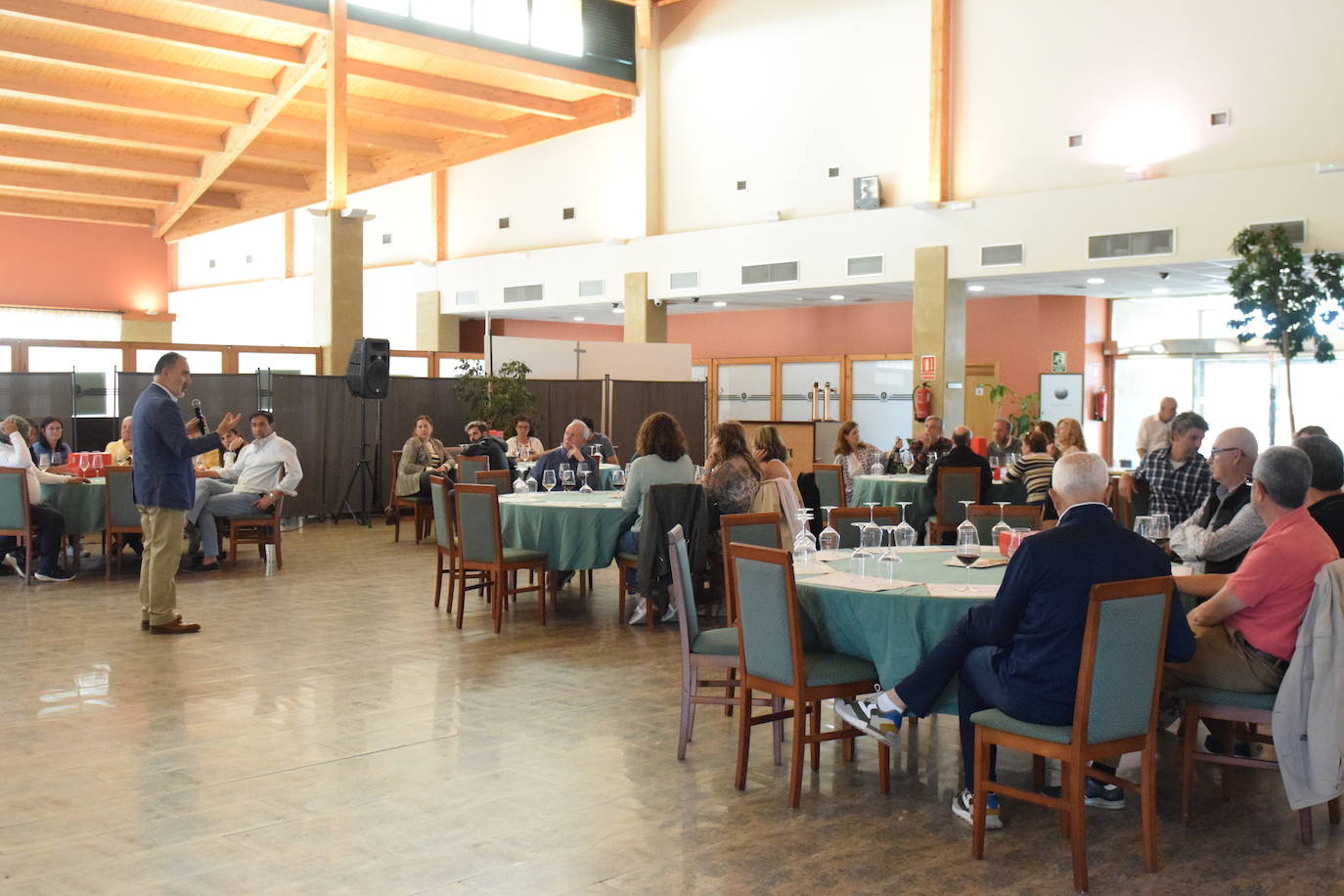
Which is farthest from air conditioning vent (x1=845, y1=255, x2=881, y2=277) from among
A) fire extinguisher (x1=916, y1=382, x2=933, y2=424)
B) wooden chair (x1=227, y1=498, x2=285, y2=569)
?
wooden chair (x1=227, y1=498, x2=285, y2=569)

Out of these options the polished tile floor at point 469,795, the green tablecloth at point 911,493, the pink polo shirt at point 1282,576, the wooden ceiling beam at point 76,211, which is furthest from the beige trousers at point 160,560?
the wooden ceiling beam at point 76,211

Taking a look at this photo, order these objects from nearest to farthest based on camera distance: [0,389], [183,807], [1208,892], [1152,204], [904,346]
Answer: [1208,892]
[183,807]
[0,389]
[1152,204]
[904,346]

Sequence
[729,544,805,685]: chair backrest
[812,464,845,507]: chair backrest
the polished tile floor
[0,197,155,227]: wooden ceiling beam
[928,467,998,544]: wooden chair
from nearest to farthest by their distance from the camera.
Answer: the polished tile floor → [729,544,805,685]: chair backrest → [928,467,998,544]: wooden chair → [812,464,845,507]: chair backrest → [0,197,155,227]: wooden ceiling beam

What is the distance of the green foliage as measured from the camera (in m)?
14.9

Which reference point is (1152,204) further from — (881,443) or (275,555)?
(275,555)

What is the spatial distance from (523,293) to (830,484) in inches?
394

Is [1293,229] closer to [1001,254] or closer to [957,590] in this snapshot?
[1001,254]

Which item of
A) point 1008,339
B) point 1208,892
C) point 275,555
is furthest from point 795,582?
point 1008,339

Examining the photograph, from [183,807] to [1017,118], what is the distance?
12.7 metres

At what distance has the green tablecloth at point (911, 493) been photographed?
972cm

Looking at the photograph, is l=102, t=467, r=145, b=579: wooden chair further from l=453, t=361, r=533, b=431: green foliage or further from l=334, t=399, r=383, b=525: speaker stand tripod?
l=453, t=361, r=533, b=431: green foliage

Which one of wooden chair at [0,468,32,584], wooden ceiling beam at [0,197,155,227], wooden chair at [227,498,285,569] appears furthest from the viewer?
wooden ceiling beam at [0,197,155,227]

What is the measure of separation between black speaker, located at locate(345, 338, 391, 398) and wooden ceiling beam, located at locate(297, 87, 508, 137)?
4250mm

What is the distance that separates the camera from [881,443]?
60.7 ft
